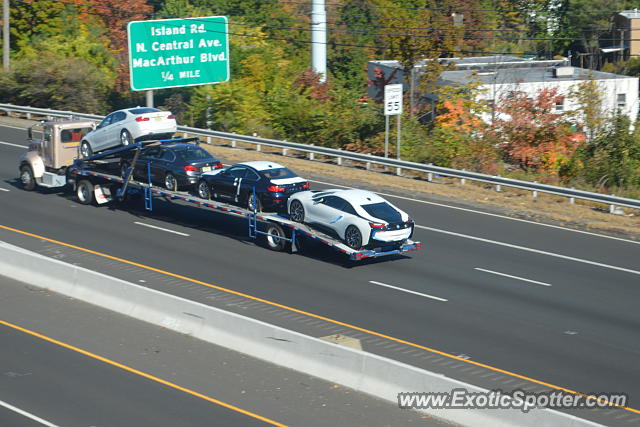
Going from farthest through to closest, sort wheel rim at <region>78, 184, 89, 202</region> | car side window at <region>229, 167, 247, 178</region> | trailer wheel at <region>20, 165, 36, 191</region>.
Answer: trailer wheel at <region>20, 165, 36, 191</region>, wheel rim at <region>78, 184, 89, 202</region>, car side window at <region>229, 167, 247, 178</region>

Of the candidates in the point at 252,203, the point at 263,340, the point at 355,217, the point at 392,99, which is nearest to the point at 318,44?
the point at 392,99

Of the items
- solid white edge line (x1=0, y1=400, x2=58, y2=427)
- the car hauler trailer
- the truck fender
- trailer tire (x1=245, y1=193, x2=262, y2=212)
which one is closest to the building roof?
the car hauler trailer

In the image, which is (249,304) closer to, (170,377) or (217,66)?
(170,377)

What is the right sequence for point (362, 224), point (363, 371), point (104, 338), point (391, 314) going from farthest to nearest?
1. point (362, 224)
2. point (391, 314)
3. point (104, 338)
4. point (363, 371)

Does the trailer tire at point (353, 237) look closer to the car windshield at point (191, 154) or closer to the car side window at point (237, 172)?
the car side window at point (237, 172)

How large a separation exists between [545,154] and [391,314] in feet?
64.6

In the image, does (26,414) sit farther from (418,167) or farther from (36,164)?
(418,167)

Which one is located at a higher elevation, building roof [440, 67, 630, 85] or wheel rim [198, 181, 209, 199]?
building roof [440, 67, 630, 85]

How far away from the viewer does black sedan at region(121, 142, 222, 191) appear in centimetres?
2350

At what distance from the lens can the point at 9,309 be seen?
1680cm

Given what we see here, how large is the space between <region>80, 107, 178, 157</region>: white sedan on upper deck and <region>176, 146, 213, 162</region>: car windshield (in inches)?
86.5

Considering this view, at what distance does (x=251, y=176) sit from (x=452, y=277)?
6.16 meters

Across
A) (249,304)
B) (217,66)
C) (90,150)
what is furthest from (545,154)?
(249,304)

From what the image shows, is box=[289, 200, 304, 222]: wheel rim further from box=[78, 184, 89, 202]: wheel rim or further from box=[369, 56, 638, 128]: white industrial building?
box=[369, 56, 638, 128]: white industrial building
